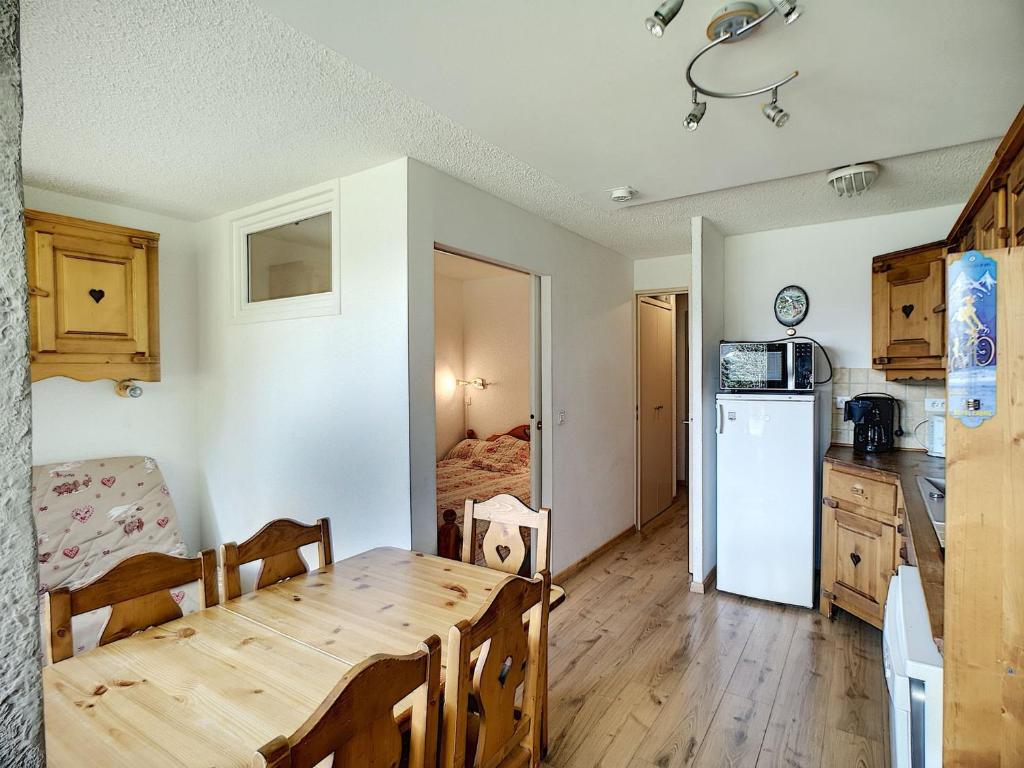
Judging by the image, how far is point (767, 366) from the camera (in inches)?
126

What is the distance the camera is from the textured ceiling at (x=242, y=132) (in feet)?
5.02

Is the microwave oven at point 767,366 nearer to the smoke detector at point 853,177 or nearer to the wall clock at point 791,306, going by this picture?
the wall clock at point 791,306

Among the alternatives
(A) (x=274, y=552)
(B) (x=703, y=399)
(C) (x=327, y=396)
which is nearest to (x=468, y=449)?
(B) (x=703, y=399)

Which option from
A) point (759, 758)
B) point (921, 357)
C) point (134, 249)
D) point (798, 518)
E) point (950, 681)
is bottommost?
point (759, 758)

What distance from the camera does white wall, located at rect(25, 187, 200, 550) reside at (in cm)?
299

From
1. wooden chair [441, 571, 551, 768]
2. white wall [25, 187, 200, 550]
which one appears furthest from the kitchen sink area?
white wall [25, 187, 200, 550]

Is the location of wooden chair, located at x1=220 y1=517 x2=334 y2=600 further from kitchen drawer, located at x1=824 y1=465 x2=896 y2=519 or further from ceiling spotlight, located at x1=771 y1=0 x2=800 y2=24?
kitchen drawer, located at x1=824 y1=465 x2=896 y2=519

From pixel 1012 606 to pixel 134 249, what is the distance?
12.4 feet

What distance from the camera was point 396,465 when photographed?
2.46m

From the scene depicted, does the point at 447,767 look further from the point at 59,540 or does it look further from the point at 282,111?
the point at 59,540

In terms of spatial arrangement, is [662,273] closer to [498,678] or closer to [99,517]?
[498,678]

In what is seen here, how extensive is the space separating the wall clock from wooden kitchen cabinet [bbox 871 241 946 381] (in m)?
0.46

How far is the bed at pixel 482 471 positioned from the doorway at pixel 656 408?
1085 mm

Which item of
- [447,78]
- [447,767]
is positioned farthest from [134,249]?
[447,767]
